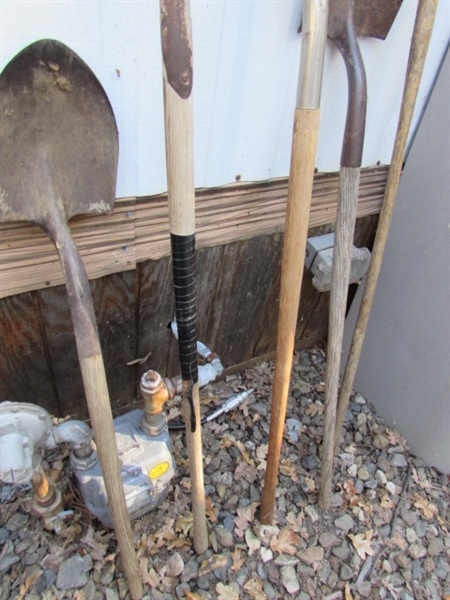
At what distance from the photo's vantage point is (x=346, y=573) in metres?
1.69

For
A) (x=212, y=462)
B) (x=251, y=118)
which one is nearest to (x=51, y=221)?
(x=251, y=118)

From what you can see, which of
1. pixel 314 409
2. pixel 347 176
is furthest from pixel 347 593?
pixel 347 176

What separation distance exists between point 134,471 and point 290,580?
79 cm

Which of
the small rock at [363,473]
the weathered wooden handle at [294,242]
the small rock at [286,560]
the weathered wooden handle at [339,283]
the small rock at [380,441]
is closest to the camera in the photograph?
the weathered wooden handle at [294,242]

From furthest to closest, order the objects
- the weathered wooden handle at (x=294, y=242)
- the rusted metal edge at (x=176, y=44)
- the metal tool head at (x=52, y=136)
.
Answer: the weathered wooden handle at (x=294, y=242)
the metal tool head at (x=52, y=136)
the rusted metal edge at (x=176, y=44)

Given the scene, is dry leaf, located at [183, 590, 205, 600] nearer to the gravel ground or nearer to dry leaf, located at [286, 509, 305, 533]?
the gravel ground

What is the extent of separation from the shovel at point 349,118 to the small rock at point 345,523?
78 cm

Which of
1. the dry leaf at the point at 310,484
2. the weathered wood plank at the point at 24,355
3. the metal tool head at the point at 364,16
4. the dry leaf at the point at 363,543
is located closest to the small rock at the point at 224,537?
the dry leaf at the point at 310,484

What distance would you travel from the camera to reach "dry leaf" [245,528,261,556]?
169 centimetres

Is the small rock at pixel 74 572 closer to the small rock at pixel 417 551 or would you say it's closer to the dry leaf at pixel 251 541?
the dry leaf at pixel 251 541

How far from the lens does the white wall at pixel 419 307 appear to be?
69.7 inches

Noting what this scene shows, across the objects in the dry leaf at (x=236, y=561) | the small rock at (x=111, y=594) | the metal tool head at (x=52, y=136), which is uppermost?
the metal tool head at (x=52, y=136)

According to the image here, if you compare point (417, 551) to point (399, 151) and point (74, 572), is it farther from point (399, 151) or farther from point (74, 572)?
point (399, 151)

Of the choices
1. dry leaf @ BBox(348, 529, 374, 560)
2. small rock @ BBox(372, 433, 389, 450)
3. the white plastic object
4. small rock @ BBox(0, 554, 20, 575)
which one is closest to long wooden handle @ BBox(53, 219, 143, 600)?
small rock @ BBox(0, 554, 20, 575)
